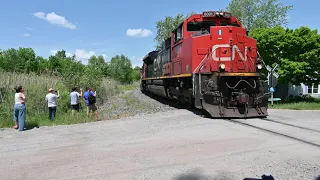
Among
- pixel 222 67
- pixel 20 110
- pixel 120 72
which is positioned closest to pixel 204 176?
pixel 222 67

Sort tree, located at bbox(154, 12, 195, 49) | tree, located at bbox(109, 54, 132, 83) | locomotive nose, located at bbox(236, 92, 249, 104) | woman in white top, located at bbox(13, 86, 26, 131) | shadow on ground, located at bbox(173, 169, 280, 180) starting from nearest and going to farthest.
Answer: shadow on ground, located at bbox(173, 169, 280, 180) < woman in white top, located at bbox(13, 86, 26, 131) < locomotive nose, located at bbox(236, 92, 249, 104) < tree, located at bbox(154, 12, 195, 49) < tree, located at bbox(109, 54, 132, 83)

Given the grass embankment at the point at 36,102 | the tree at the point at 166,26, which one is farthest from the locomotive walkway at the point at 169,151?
the tree at the point at 166,26

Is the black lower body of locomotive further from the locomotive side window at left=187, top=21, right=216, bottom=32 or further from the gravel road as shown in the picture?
the locomotive side window at left=187, top=21, right=216, bottom=32

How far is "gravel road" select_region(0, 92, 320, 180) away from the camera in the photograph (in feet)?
15.9

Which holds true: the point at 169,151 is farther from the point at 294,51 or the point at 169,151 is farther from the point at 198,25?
the point at 294,51

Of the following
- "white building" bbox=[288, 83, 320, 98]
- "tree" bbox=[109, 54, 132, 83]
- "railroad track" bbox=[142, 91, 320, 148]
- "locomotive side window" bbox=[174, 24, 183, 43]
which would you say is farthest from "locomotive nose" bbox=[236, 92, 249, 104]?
"tree" bbox=[109, 54, 132, 83]

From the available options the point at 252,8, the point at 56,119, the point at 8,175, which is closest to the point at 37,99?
the point at 56,119

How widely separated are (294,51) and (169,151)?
1645 centimetres

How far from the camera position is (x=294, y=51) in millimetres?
19609

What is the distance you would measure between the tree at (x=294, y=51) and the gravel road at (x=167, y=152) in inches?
421

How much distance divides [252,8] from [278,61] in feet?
71.9

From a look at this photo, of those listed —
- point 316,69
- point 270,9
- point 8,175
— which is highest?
point 270,9

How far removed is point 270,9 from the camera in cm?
3994

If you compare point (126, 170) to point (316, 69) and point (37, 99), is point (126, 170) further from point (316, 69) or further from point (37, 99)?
point (316, 69)
